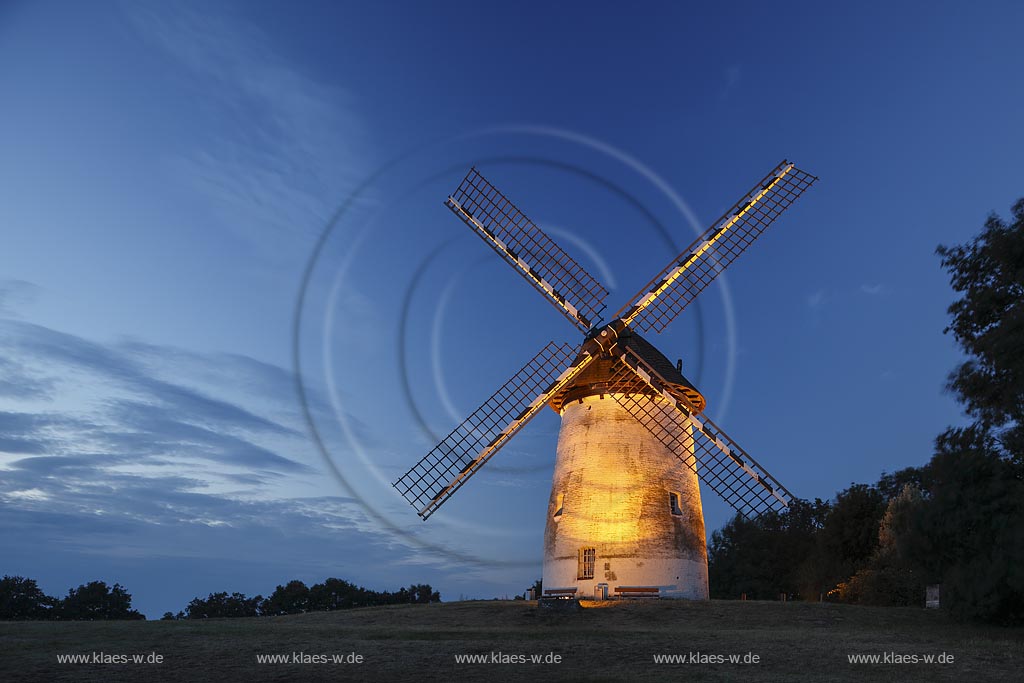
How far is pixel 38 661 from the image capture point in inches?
647

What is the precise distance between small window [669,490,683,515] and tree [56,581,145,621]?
3666cm

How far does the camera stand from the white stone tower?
1188 inches

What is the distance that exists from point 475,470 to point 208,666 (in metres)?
17.6

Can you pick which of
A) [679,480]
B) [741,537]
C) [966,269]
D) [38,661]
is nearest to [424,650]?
[38,661]

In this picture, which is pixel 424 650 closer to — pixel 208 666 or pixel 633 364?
pixel 208 666

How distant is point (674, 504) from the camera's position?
3134 centimetres

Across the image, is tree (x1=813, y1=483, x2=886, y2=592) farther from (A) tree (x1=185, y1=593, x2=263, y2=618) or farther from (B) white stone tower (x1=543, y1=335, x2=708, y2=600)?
(A) tree (x1=185, y1=593, x2=263, y2=618)

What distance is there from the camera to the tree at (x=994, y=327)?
72.8 feet

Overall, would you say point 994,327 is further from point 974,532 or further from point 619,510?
point 619,510

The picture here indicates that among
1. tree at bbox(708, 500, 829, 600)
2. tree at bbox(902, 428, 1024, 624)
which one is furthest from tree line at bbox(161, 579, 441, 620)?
tree at bbox(902, 428, 1024, 624)

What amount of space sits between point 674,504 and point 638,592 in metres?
3.81

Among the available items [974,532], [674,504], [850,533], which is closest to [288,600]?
[674,504]

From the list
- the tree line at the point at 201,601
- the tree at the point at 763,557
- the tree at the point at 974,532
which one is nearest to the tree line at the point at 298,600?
the tree line at the point at 201,601

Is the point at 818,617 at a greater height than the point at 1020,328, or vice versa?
the point at 1020,328
